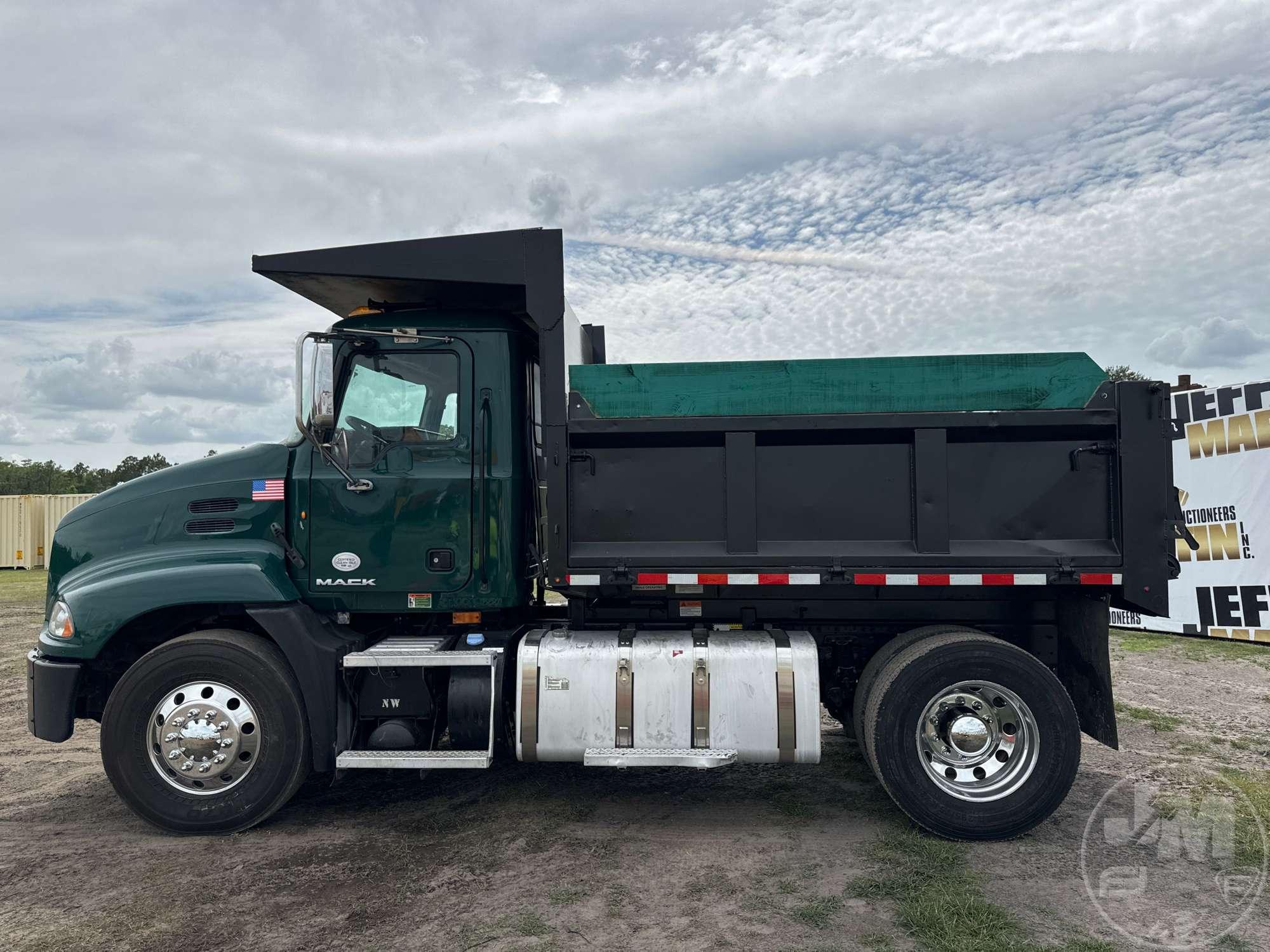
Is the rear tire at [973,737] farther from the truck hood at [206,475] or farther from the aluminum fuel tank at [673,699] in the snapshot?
the truck hood at [206,475]

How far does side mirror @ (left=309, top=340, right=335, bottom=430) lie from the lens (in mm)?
4898

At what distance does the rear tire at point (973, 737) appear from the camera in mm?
4719

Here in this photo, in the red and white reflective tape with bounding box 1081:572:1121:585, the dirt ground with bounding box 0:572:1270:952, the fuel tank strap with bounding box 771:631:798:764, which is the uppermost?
the red and white reflective tape with bounding box 1081:572:1121:585

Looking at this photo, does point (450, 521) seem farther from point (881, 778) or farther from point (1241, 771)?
point (1241, 771)

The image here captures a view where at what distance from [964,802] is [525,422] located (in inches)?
136

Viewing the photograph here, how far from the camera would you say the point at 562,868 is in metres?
4.39

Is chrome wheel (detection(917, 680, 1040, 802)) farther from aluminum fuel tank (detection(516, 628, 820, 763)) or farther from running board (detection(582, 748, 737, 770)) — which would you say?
running board (detection(582, 748, 737, 770))

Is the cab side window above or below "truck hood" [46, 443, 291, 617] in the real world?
above

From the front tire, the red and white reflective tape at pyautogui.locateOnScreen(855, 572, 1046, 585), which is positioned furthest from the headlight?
the red and white reflective tape at pyautogui.locateOnScreen(855, 572, 1046, 585)

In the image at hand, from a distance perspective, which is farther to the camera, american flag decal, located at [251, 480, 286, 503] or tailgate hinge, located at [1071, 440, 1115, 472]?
american flag decal, located at [251, 480, 286, 503]

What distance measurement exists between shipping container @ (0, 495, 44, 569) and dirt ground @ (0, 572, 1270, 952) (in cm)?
2628

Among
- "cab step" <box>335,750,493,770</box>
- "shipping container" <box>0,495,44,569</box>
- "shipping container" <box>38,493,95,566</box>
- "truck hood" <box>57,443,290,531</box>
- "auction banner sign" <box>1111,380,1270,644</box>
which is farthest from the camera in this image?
"shipping container" <box>38,493,95,566</box>

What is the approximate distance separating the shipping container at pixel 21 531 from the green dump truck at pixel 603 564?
2790 cm

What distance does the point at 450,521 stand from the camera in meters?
5.11
